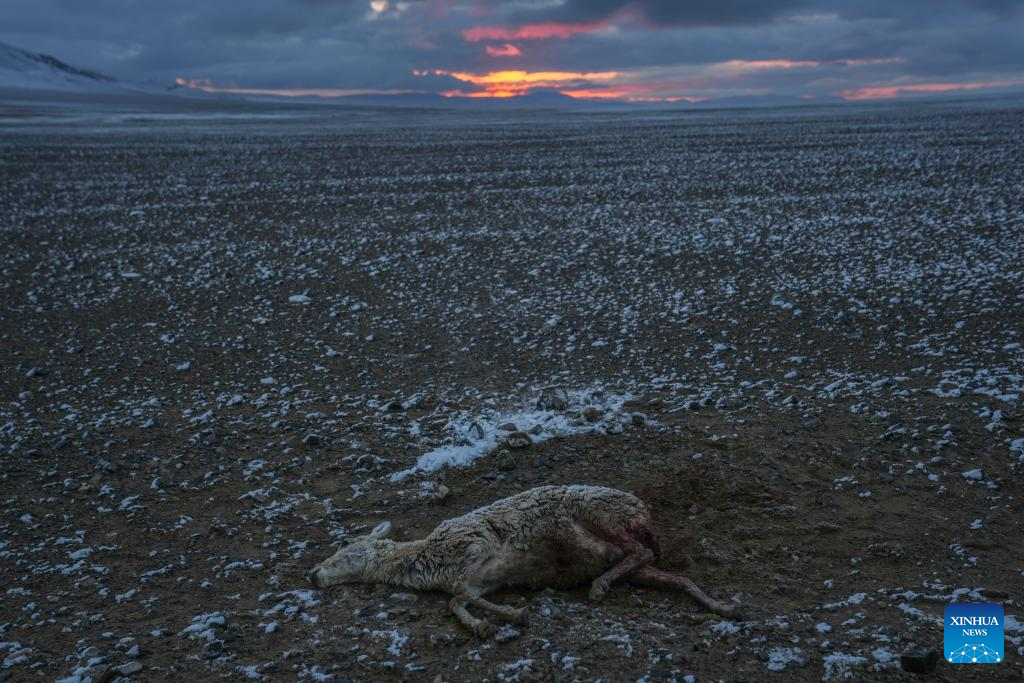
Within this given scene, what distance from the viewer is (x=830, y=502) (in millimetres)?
5441

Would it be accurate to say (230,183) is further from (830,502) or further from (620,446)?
(830,502)

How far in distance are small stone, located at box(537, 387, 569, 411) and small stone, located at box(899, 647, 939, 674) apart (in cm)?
399

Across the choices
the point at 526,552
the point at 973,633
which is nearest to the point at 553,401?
the point at 526,552

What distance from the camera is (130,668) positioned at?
13.5 ft

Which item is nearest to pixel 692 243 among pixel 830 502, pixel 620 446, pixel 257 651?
pixel 620 446

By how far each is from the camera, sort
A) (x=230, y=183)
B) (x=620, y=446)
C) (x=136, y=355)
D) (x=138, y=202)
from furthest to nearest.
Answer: (x=230, y=183), (x=138, y=202), (x=136, y=355), (x=620, y=446)

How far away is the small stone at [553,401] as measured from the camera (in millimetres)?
7387

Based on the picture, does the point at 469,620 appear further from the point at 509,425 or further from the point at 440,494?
the point at 509,425

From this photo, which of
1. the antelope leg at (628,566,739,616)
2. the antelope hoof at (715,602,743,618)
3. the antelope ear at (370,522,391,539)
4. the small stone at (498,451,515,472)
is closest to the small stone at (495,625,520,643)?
the antelope leg at (628,566,739,616)

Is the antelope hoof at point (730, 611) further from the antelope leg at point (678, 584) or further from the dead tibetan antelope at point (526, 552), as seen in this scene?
the dead tibetan antelope at point (526, 552)

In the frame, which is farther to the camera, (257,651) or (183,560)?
(183,560)

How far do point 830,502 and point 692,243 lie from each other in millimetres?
8598

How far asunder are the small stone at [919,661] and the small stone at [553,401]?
399cm

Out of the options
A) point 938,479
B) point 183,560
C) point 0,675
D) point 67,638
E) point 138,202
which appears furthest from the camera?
point 138,202
